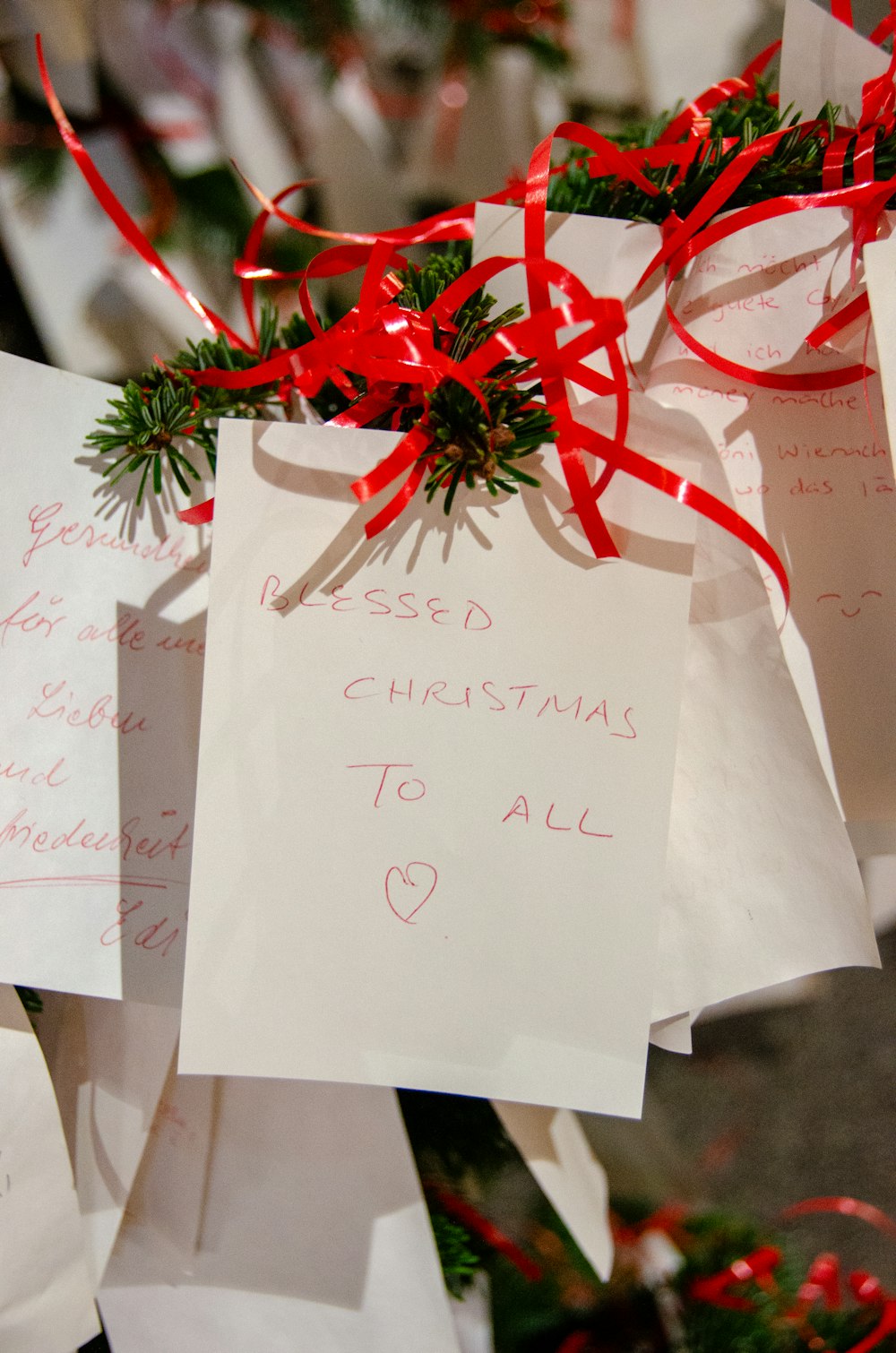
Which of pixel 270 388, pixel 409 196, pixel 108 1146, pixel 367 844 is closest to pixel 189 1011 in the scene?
pixel 367 844

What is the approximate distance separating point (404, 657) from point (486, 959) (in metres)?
0.13

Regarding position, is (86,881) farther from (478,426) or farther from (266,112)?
(266,112)

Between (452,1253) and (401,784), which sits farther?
(452,1253)

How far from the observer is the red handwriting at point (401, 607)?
334 millimetres

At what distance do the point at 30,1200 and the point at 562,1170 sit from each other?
1.00 ft

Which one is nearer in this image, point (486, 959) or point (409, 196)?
point (486, 959)

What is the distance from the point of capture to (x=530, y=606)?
335 mm

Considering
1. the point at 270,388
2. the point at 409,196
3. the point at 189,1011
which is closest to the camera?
the point at 189,1011

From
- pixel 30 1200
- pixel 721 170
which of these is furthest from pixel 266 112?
pixel 30 1200

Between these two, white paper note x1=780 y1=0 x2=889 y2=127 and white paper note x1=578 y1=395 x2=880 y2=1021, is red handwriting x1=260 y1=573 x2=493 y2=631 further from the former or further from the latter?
white paper note x1=780 y1=0 x2=889 y2=127

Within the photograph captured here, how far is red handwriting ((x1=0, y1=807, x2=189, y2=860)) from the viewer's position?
1.24ft

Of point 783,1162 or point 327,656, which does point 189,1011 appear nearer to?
point 327,656

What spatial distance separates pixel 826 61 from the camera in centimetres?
38

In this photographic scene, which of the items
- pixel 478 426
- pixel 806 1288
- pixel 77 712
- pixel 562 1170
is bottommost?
pixel 806 1288
